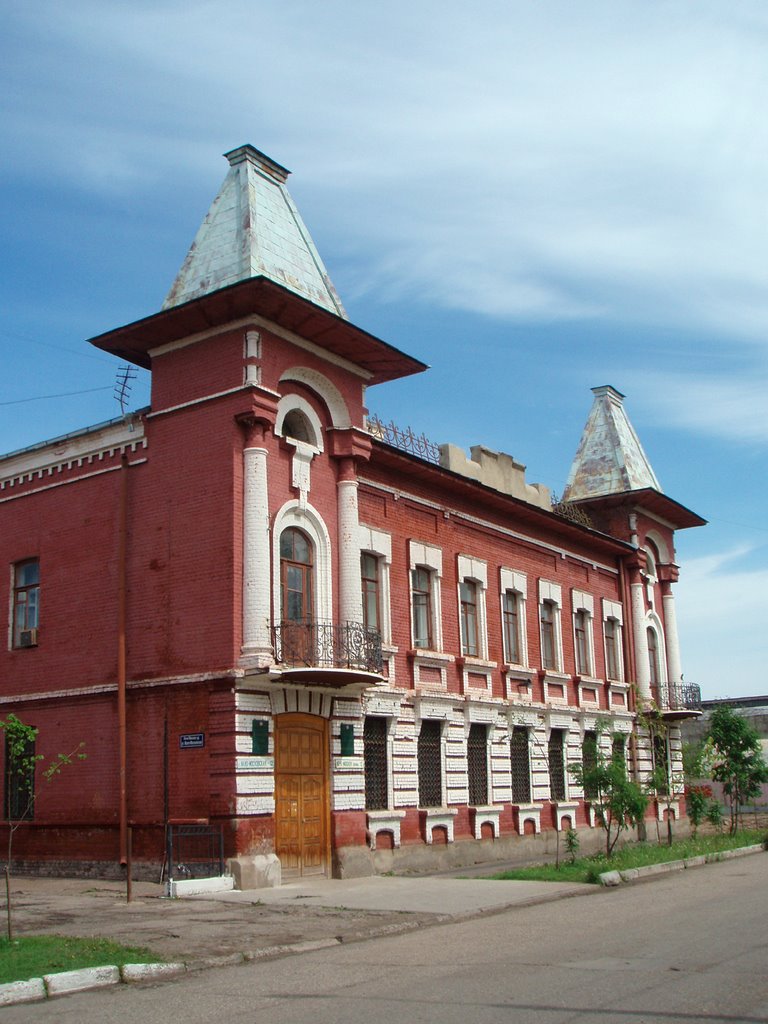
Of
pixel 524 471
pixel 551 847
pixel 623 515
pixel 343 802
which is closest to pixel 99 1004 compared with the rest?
pixel 343 802

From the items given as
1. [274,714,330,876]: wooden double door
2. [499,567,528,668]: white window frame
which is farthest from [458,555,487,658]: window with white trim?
[274,714,330,876]: wooden double door

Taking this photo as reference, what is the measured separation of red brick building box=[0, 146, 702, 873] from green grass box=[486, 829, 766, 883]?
10.3 ft

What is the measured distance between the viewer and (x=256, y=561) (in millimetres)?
18531

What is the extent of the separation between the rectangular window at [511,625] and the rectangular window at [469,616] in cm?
130

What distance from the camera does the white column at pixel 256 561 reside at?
1820 cm

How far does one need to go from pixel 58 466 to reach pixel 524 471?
1269 centimetres

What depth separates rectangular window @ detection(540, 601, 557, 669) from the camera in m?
28.8

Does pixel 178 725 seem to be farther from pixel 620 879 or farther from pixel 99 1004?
pixel 99 1004

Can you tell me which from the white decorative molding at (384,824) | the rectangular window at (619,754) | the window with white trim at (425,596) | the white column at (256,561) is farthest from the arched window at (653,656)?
the white column at (256,561)

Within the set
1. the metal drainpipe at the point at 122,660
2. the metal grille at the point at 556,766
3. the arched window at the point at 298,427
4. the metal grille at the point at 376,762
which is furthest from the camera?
the metal grille at the point at 556,766

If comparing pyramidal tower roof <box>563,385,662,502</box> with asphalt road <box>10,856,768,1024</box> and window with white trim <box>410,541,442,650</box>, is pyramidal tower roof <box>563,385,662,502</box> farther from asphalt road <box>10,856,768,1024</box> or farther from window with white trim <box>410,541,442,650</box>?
asphalt road <box>10,856,768,1024</box>

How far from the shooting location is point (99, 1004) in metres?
8.80

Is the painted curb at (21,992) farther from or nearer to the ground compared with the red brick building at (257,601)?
nearer to the ground

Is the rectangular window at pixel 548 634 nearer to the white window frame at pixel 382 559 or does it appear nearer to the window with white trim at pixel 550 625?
the window with white trim at pixel 550 625
